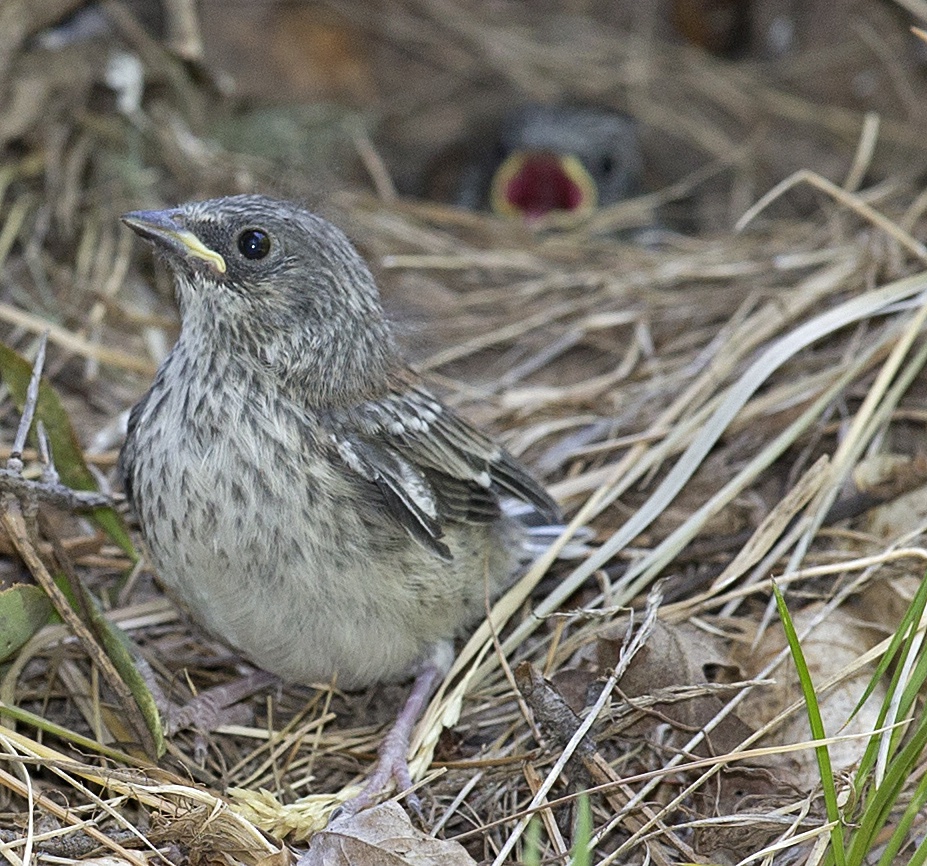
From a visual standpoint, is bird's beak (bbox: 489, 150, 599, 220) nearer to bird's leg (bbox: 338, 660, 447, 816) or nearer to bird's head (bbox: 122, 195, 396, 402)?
bird's head (bbox: 122, 195, 396, 402)

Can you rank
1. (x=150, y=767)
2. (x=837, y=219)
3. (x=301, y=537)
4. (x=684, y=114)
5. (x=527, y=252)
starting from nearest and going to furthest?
1. (x=150, y=767)
2. (x=301, y=537)
3. (x=837, y=219)
4. (x=527, y=252)
5. (x=684, y=114)

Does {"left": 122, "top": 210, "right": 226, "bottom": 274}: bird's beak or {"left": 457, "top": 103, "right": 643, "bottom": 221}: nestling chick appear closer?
{"left": 122, "top": 210, "right": 226, "bottom": 274}: bird's beak

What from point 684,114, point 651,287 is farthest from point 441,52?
point 651,287

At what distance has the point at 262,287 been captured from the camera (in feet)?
9.24

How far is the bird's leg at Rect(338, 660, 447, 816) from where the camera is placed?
8.87 ft

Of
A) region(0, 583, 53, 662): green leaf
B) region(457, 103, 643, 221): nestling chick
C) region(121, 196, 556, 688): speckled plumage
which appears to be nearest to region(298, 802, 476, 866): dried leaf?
region(121, 196, 556, 688): speckled plumage

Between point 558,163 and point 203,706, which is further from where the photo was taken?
point 558,163

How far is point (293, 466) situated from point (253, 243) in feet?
1.76

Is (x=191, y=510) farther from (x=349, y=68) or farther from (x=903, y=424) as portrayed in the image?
(x=349, y=68)

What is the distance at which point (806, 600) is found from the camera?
3172 millimetres

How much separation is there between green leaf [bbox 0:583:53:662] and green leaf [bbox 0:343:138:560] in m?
0.46

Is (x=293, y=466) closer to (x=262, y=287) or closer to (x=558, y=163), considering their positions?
(x=262, y=287)

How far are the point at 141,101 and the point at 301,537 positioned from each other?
2.68 m

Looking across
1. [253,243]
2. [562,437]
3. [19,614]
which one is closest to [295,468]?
[253,243]
